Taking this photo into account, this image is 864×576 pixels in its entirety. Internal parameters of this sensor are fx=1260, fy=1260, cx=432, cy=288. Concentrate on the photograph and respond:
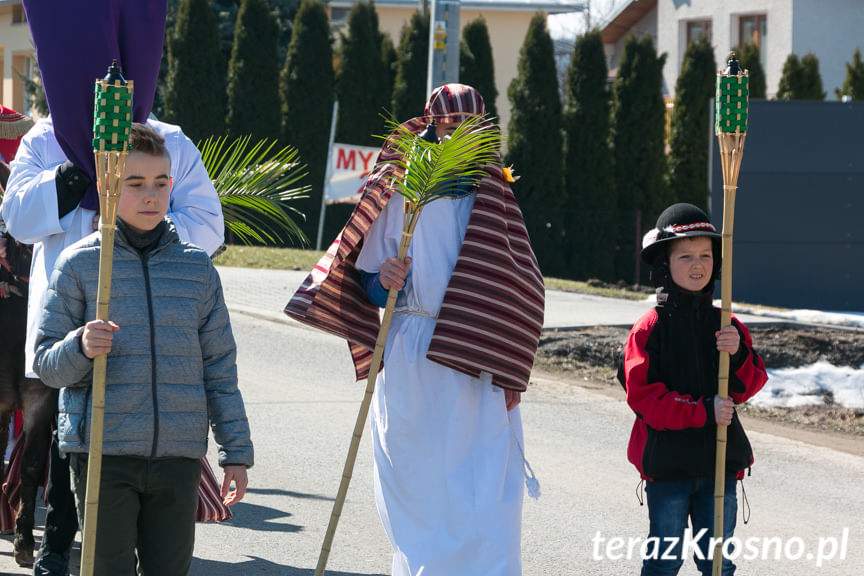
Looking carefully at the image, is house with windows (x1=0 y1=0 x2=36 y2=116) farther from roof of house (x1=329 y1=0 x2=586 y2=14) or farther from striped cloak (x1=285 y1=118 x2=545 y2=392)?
striped cloak (x1=285 y1=118 x2=545 y2=392)

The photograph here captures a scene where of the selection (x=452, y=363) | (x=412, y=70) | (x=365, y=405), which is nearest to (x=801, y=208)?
(x=412, y=70)

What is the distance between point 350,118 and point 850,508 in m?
19.7

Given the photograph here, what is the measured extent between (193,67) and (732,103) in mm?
22516

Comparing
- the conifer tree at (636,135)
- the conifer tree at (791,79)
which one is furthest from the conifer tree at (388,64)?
the conifer tree at (791,79)

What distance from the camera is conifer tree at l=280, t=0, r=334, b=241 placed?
83.3 ft

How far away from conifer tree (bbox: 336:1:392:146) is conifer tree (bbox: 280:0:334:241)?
29 cm

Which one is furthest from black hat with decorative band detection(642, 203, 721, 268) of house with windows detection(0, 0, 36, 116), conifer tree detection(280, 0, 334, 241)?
house with windows detection(0, 0, 36, 116)

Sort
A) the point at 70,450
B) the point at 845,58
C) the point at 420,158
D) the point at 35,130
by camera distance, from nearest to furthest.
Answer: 1. the point at 70,450
2. the point at 420,158
3. the point at 35,130
4. the point at 845,58

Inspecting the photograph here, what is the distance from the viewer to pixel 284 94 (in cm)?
2553

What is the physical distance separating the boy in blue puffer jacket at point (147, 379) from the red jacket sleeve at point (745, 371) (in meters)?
1.78

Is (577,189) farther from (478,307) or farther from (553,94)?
(478,307)

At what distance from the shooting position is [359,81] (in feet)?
84.4

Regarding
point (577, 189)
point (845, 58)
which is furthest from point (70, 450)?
point (845, 58)

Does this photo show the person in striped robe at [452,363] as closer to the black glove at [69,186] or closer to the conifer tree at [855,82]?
the black glove at [69,186]
